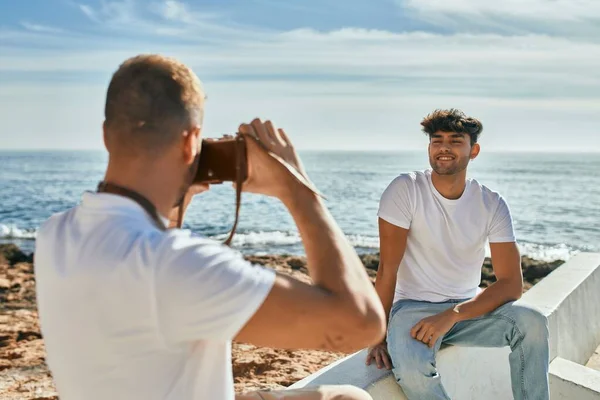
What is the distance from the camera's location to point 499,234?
11.2 ft

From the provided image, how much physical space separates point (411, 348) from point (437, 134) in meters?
1.18

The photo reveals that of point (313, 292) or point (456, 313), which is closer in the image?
point (313, 292)

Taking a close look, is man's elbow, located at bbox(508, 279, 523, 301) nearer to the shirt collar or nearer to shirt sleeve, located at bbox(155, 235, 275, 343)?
shirt sleeve, located at bbox(155, 235, 275, 343)

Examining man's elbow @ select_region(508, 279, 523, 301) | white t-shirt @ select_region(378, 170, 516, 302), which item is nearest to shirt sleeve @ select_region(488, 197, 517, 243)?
white t-shirt @ select_region(378, 170, 516, 302)

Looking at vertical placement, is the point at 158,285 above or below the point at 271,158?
below

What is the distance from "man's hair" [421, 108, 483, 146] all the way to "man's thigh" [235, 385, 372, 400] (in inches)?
74.2

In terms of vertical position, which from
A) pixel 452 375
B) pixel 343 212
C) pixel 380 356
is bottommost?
pixel 343 212

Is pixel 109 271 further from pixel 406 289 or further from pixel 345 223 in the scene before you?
pixel 345 223

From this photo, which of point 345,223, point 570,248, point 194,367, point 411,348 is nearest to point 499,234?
point 411,348

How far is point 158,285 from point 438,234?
2.33 m

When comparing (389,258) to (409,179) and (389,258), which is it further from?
(409,179)

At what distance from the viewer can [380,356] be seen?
10.2ft

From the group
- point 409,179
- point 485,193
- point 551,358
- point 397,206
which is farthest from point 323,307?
point 551,358

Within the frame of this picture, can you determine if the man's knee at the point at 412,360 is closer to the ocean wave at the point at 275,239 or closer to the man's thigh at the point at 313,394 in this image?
the man's thigh at the point at 313,394
